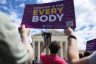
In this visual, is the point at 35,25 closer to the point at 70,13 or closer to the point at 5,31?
the point at 70,13

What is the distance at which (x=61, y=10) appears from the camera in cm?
767

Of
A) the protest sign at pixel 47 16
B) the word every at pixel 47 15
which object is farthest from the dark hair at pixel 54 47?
the word every at pixel 47 15

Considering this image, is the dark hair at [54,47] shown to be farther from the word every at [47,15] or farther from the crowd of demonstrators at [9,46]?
the crowd of demonstrators at [9,46]

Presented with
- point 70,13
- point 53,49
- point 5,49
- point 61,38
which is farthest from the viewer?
point 61,38

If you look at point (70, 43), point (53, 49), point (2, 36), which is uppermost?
point (2, 36)

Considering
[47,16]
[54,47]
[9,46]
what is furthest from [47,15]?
[9,46]

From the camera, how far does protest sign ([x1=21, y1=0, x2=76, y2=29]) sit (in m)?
7.37

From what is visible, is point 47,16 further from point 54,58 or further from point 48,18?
point 54,58

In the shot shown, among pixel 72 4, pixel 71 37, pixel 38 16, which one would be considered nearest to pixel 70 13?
pixel 72 4

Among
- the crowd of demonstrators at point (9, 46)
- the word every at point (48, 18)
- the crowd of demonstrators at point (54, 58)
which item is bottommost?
the crowd of demonstrators at point (54, 58)

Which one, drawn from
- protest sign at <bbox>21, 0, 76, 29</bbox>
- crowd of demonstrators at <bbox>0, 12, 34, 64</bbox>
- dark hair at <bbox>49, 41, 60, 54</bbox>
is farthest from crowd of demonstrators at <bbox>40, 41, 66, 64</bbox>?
crowd of demonstrators at <bbox>0, 12, 34, 64</bbox>

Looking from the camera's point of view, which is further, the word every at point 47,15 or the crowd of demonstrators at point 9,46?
the word every at point 47,15

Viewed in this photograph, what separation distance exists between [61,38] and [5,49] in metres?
91.7

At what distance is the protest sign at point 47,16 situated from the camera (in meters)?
7.37
